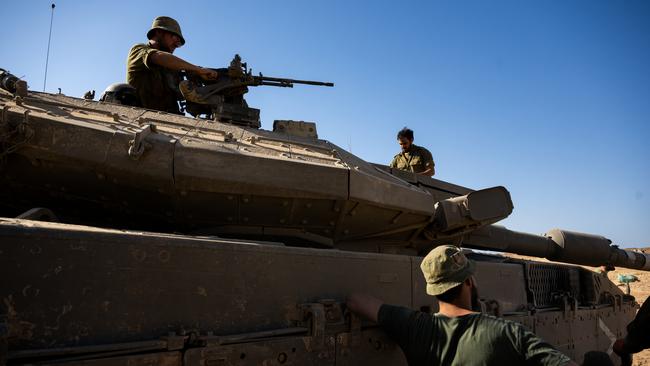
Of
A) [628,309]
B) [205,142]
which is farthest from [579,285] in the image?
[205,142]

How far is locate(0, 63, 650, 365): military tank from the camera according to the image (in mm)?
2262

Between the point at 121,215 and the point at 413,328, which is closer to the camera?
the point at 413,328

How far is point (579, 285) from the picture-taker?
6574 mm

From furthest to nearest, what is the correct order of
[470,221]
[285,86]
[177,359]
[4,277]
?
[285,86] → [470,221] → [177,359] → [4,277]

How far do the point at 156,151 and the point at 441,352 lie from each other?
2219 mm

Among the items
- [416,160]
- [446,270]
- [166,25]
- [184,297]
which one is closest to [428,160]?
[416,160]

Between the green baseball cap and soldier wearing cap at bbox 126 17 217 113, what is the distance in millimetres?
3151

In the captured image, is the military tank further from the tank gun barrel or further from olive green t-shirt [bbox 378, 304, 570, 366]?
the tank gun barrel

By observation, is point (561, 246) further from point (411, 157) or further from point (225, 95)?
point (225, 95)

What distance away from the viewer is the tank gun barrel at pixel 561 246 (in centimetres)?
690

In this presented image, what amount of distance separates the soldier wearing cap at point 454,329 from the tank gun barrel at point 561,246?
3990mm

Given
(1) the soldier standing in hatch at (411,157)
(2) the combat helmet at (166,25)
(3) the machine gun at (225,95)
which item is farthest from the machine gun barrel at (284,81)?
(1) the soldier standing in hatch at (411,157)

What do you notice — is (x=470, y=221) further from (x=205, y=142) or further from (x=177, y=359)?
(x=177, y=359)

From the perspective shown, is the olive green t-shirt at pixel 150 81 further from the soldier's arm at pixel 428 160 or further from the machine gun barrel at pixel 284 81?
the soldier's arm at pixel 428 160
